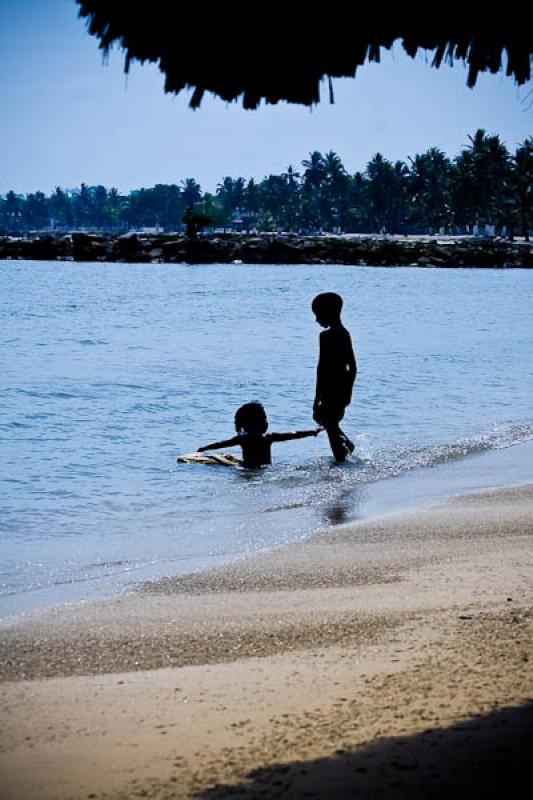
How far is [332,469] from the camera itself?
11.4 m

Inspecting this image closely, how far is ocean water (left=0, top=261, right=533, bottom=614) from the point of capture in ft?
26.6

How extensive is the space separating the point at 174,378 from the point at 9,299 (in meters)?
39.7

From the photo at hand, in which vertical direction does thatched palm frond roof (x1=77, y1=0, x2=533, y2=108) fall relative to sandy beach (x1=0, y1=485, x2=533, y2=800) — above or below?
above

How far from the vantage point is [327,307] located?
10.3 m

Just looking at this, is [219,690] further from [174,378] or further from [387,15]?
[174,378]

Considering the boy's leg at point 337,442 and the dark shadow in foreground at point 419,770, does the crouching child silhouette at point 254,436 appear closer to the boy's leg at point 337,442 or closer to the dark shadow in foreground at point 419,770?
the boy's leg at point 337,442

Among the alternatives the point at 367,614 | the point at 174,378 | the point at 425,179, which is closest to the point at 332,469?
the point at 367,614

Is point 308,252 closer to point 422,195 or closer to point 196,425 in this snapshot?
point 422,195

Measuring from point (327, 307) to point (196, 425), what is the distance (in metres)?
6.74

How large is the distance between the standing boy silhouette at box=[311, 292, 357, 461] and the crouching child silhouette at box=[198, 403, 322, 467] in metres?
0.35

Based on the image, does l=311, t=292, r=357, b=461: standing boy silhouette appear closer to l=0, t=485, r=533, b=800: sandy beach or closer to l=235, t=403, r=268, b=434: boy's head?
l=235, t=403, r=268, b=434: boy's head

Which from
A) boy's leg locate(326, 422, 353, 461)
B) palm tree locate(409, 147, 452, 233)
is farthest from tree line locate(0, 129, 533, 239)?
boy's leg locate(326, 422, 353, 461)

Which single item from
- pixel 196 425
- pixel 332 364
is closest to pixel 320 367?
pixel 332 364

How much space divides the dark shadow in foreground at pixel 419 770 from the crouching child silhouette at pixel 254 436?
7.70 metres
